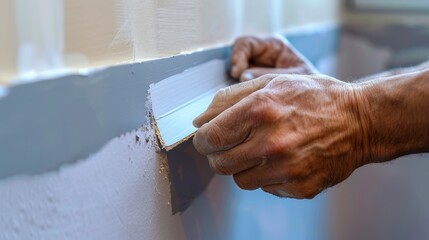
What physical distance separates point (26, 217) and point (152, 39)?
0.25 m

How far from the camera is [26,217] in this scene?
0.33m

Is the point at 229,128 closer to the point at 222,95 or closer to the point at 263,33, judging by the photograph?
the point at 222,95

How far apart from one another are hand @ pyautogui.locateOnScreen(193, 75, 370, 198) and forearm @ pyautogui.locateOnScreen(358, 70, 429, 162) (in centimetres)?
1

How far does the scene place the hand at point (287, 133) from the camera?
1.72ft

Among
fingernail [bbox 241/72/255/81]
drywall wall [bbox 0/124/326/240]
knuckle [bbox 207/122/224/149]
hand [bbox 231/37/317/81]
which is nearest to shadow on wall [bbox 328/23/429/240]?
hand [bbox 231/37/317/81]

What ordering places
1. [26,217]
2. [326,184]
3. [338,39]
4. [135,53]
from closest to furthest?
[26,217] < [135,53] < [326,184] < [338,39]

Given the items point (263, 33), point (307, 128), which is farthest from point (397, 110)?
point (263, 33)

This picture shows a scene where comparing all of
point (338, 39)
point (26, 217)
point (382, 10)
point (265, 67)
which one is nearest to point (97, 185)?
point (26, 217)

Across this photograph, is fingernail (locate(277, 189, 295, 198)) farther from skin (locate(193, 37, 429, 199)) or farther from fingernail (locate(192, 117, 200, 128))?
fingernail (locate(192, 117, 200, 128))

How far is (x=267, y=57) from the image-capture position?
925 millimetres

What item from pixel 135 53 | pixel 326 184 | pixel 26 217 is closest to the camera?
pixel 26 217

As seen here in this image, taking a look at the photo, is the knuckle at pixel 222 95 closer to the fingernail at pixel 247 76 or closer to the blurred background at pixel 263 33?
the blurred background at pixel 263 33

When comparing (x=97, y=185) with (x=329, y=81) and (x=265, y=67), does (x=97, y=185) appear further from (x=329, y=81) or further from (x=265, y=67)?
(x=265, y=67)

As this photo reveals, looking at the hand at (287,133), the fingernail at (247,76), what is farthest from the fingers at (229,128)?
the fingernail at (247,76)
